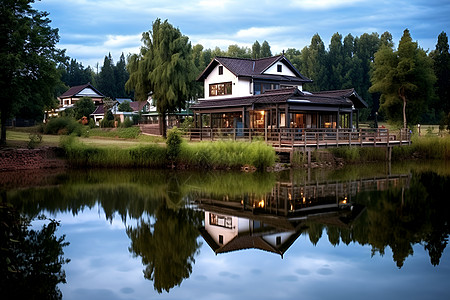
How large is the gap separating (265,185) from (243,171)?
586 cm

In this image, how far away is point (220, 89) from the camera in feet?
145

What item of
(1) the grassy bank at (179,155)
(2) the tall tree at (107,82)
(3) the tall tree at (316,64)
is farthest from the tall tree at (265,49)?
(1) the grassy bank at (179,155)

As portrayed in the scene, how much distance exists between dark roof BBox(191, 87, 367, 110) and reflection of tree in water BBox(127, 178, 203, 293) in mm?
19702

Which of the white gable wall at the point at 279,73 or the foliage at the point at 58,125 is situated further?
the foliage at the point at 58,125

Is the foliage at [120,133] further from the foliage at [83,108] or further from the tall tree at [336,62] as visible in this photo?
the tall tree at [336,62]

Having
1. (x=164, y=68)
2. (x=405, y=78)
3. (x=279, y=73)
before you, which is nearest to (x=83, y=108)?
(x=164, y=68)

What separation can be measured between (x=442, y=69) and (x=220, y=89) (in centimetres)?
3447

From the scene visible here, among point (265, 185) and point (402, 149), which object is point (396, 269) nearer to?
point (265, 185)

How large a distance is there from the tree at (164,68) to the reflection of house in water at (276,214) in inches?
896

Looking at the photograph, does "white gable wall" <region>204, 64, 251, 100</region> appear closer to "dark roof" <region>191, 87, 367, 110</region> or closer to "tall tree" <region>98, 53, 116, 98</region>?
"dark roof" <region>191, 87, 367, 110</region>

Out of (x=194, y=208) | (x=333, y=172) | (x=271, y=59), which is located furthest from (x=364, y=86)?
(x=194, y=208)

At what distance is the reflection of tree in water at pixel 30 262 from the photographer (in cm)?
898

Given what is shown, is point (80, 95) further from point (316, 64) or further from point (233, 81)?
point (233, 81)

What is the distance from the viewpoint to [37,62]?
3145 centimetres
